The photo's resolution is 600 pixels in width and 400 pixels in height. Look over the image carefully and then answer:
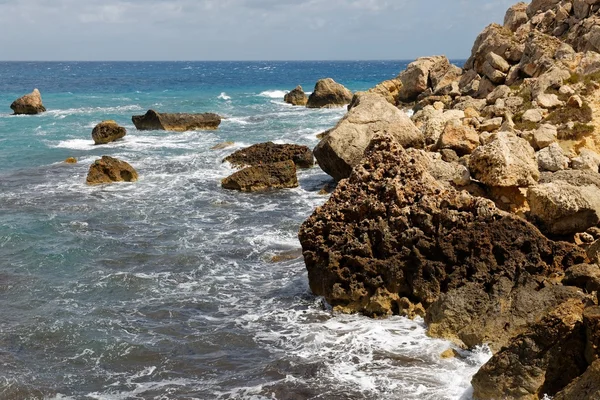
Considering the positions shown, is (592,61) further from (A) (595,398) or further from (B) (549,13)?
(A) (595,398)

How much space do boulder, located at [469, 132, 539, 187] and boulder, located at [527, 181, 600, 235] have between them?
964 millimetres

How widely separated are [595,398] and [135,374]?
7139 millimetres

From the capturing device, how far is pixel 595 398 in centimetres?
733

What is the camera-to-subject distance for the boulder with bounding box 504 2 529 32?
39156mm

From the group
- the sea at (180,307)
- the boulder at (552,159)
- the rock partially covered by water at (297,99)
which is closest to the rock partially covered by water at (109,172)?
the sea at (180,307)

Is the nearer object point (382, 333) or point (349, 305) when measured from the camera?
point (382, 333)

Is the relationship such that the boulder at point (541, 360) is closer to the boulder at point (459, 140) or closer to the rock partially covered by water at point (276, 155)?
the boulder at point (459, 140)

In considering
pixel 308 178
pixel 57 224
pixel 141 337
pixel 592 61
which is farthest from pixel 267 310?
pixel 592 61

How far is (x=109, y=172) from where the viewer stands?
25766 mm

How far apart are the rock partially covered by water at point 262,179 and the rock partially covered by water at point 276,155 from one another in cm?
206

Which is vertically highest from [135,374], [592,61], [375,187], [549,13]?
[549,13]

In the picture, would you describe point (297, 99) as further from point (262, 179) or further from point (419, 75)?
point (262, 179)

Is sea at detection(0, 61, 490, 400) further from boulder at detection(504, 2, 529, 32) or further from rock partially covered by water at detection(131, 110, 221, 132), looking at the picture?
boulder at detection(504, 2, 529, 32)

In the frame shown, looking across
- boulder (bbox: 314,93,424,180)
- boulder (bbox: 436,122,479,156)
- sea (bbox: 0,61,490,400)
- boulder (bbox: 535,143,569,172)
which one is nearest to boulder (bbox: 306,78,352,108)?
sea (bbox: 0,61,490,400)
